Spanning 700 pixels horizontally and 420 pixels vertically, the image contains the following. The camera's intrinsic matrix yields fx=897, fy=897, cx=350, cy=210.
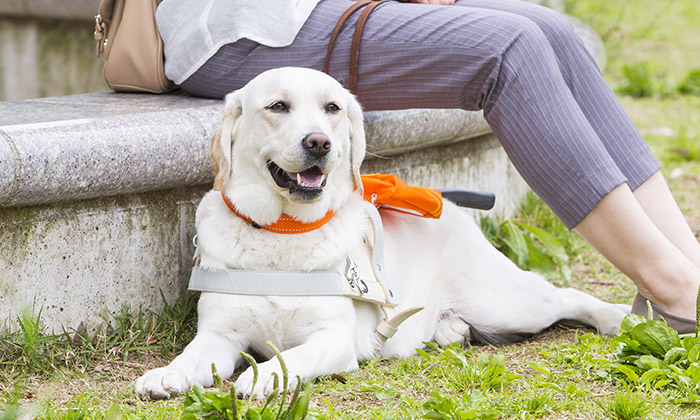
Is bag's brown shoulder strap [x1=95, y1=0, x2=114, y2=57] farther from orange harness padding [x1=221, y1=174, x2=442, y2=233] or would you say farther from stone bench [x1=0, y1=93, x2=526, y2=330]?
orange harness padding [x1=221, y1=174, x2=442, y2=233]

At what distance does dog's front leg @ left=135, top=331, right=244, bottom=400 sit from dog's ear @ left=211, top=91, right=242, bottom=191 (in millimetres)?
451

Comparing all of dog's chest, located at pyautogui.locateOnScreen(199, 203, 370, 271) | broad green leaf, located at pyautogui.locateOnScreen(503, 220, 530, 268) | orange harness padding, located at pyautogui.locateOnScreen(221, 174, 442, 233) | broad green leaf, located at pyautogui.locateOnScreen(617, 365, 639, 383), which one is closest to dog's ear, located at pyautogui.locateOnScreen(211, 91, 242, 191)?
dog's chest, located at pyautogui.locateOnScreen(199, 203, 370, 271)

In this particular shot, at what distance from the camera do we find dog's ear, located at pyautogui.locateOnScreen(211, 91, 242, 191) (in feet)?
8.66

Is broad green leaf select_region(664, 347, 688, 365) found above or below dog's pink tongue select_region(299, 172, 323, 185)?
below

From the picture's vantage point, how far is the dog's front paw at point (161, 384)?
2316 millimetres

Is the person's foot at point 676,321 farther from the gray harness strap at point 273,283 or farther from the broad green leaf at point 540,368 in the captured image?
the gray harness strap at point 273,283

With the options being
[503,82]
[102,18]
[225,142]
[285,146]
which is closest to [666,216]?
[503,82]

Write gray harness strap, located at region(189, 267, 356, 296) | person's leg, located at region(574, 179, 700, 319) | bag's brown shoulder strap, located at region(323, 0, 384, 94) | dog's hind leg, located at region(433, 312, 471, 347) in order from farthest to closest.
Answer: dog's hind leg, located at region(433, 312, 471, 347), bag's brown shoulder strap, located at region(323, 0, 384, 94), person's leg, located at region(574, 179, 700, 319), gray harness strap, located at region(189, 267, 356, 296)

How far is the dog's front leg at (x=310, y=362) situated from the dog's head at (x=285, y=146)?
0.38m

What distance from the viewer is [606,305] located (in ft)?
10.6

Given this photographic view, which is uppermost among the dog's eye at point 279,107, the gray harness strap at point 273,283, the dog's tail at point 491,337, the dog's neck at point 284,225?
the dog's eye at point 279,107

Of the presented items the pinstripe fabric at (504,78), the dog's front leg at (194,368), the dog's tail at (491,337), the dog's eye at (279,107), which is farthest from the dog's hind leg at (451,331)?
the dog's eye at (279,107)

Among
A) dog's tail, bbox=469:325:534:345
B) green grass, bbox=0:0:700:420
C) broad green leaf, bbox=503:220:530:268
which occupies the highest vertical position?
green grass, bbox=0:0:700:420

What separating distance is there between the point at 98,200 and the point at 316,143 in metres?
0.73
